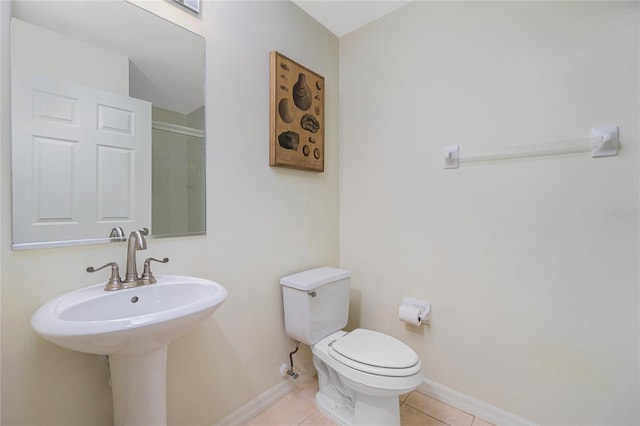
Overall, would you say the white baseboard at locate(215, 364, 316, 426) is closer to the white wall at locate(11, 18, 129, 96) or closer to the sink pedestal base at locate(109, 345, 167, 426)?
the sink pedestal base at locate(109, 345, 167, 426)

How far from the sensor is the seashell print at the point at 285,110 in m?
1.56

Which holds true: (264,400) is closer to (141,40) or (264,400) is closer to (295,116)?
(295,116)

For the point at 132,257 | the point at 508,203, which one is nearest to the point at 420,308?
the point at 508,203

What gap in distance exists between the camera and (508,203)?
1354mm

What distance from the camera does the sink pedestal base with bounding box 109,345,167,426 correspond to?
862mm

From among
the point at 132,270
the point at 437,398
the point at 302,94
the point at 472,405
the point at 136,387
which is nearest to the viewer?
the point at 136,387

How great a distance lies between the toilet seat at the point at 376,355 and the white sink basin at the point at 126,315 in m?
0.68

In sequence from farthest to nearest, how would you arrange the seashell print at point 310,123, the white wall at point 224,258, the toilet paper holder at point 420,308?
the seashell print at point 310,123 → the toilet paper holder at point 420,308 → the white wall at point 224,258

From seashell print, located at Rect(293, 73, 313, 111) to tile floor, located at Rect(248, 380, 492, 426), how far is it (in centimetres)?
171

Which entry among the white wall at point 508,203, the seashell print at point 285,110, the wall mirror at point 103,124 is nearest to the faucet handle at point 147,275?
the wall mirror at point 103,124

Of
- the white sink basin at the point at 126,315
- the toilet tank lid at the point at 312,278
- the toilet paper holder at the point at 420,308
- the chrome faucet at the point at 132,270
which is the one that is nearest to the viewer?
the white sink basin at the point at 126,315

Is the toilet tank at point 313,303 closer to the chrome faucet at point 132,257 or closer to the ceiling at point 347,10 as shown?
the chrome faucet at point 132,257

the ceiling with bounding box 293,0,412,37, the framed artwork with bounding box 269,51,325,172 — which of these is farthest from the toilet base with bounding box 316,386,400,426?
the ceiling with bounding box 293,0,412,37

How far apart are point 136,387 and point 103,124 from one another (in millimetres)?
901
